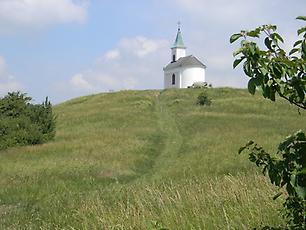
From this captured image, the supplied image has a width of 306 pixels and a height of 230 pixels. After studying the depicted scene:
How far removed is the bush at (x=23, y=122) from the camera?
1199 inches

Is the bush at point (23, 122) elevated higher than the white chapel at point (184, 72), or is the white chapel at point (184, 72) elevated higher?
the white chapel at point (184, 72)

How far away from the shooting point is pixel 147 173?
70.1ft

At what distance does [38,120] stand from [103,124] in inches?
352

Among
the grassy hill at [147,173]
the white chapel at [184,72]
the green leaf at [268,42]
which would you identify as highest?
the white chapel at [184,72]

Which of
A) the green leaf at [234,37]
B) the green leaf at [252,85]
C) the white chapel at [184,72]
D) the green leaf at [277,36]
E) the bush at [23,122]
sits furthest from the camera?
the white chapel at [184,72]

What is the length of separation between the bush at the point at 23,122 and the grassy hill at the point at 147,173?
157 cm

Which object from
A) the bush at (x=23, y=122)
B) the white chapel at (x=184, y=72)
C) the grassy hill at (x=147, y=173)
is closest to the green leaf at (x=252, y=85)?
the grassy hill at (x=147, y=173)

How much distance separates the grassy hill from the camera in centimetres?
667

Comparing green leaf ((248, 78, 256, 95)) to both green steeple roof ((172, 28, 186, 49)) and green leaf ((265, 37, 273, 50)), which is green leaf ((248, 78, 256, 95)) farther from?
green steeple roof ((172, 28, 186, 49))

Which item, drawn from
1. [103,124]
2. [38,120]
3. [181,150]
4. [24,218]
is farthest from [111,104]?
[24,218]

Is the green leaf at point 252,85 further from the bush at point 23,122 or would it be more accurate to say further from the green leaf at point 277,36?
the bush at point 23,122

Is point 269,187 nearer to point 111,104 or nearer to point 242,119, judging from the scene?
point 242,119

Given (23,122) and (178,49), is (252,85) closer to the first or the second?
(23,122)

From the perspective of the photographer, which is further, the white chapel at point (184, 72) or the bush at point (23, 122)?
the white chapel at point (184, 72)
